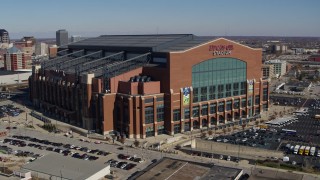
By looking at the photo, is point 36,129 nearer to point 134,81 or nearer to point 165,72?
point 134,81

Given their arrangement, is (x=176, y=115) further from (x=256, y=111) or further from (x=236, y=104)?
(x=256, y=111)

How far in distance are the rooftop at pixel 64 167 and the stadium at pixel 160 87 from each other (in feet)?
64.3

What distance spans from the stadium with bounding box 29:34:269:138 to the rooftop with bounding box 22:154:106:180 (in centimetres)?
1959

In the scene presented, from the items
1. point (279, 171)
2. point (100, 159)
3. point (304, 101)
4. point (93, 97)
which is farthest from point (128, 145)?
point (304, 101)

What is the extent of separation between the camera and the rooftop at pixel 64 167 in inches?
1994

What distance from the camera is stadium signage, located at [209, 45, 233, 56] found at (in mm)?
80438

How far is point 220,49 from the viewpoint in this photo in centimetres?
8181

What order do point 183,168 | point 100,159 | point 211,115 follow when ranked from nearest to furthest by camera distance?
point 183,168
point 100,159
point 211,115

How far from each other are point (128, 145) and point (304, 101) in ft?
220

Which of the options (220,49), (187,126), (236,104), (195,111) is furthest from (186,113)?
(220,49)

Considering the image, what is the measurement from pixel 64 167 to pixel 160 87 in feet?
91.7

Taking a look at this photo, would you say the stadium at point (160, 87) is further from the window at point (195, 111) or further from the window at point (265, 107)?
the window at point (265, 107)

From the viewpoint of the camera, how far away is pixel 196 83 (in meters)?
79.0

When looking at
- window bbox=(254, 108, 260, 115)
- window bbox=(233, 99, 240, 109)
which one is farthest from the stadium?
window bbox=(233, 99, 240, 109)
